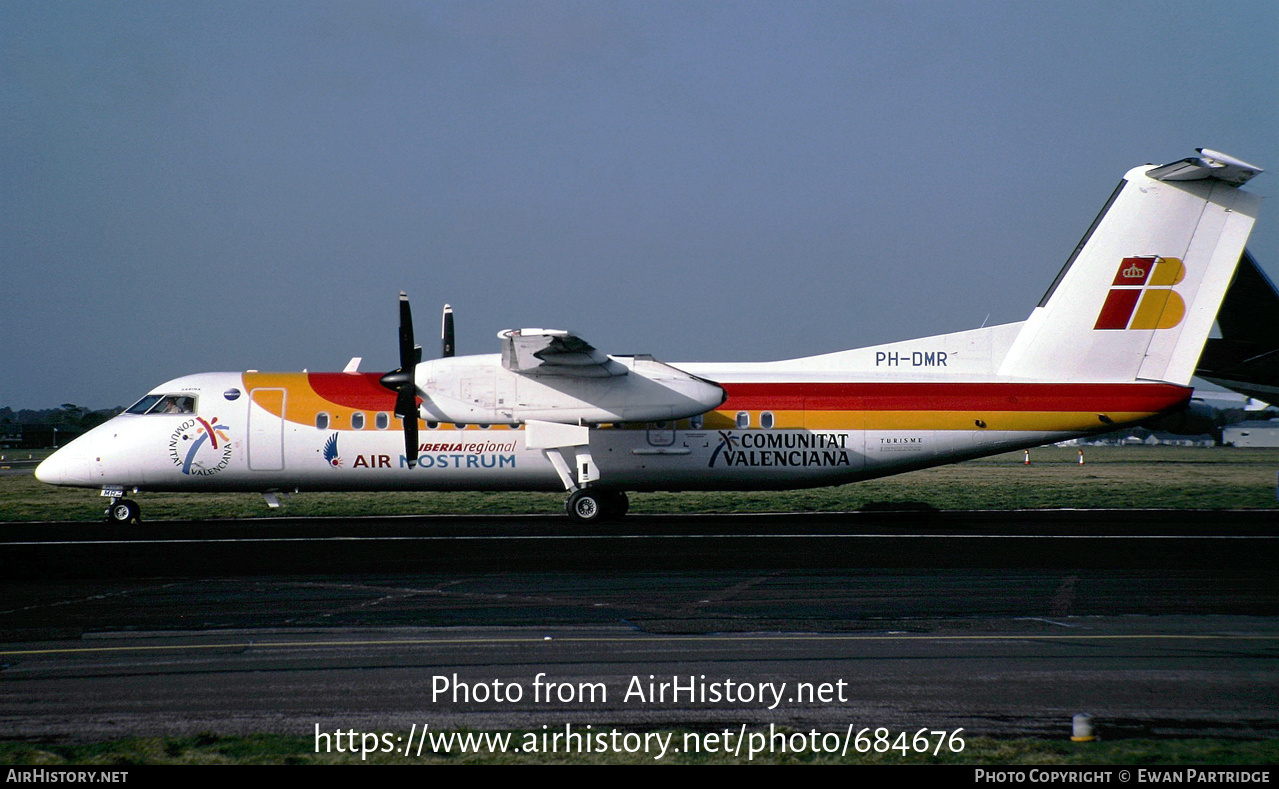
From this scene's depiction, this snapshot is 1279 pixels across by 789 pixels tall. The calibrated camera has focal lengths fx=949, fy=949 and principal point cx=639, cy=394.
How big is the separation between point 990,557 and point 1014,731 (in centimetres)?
806

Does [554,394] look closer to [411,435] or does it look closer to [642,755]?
[411,435]

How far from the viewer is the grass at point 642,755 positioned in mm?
5527

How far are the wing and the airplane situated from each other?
0.05m

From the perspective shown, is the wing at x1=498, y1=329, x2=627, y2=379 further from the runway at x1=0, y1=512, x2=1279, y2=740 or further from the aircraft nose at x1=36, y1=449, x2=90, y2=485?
the aircraft nose at x1=36, y1=449, x2=90, y2=485

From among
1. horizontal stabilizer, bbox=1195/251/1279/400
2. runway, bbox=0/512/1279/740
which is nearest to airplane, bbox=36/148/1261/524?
runway, bbox=0/512/1279/740

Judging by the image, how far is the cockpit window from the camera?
65.2 ft

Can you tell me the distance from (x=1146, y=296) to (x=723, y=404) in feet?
27.7

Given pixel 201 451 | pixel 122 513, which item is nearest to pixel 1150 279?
pixel 201 451

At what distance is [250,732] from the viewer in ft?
19.9

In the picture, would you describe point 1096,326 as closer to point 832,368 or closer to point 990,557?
point 832,368

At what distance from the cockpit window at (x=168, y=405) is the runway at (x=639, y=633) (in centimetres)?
472

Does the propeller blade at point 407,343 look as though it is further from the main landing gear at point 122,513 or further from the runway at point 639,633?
the main landing gear at point 122,513

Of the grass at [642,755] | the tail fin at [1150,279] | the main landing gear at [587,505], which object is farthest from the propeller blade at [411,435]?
the grass at [642,755]
